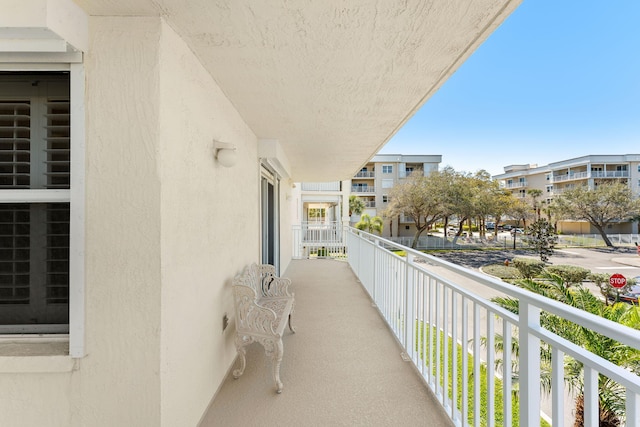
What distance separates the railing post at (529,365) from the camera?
1.11 m

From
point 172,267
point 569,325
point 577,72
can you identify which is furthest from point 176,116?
point 577,72

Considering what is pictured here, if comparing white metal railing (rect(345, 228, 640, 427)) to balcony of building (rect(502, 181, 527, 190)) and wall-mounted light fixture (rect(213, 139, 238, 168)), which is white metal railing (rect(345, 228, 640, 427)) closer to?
wall-mounted light fixture (rect(213, 139, 238, 168))

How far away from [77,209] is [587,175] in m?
41.3

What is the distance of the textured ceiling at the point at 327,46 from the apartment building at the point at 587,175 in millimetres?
30044

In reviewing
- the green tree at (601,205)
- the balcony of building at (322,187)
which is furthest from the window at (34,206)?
the green tree at (601,205)

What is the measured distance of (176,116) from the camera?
159 centimetres

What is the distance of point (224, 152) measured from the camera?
218cm

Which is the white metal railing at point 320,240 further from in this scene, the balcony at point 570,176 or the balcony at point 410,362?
the balcony at point 570,176

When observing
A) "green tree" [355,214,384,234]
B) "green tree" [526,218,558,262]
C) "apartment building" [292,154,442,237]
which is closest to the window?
"green tree" [355,214,384,234]

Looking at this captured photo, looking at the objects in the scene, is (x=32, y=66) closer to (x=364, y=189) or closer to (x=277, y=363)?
(x=277, y=363)

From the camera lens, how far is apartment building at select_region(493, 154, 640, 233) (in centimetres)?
2775

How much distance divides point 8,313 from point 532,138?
49186 millimetres

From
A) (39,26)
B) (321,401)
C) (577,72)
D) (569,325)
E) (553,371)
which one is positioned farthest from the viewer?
(577,72)

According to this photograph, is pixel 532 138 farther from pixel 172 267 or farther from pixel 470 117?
pixel 172 267
